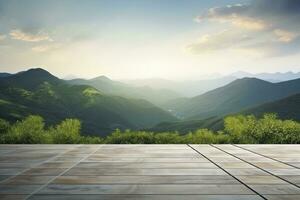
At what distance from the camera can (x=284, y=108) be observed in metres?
91.2

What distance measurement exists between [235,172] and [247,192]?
98 centimetres

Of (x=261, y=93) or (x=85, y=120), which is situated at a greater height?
(x=261, y=93)

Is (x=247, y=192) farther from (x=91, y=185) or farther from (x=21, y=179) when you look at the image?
(x=21, y=179)

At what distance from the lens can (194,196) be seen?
3.05 meters

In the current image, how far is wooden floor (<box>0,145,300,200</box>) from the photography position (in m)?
3.16

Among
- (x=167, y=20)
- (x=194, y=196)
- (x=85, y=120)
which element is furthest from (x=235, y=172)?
(x=85, y=120)

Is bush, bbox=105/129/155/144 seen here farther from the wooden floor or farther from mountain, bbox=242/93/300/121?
mountain, bbox=242/93/300/121

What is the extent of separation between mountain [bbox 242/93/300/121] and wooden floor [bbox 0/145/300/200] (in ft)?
282

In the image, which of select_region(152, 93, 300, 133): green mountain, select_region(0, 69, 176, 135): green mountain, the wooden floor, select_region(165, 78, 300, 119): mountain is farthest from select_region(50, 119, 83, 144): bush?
select_region(165, 78, 300, 119): mountain

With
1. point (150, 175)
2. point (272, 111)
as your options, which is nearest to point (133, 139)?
point (150, 175)

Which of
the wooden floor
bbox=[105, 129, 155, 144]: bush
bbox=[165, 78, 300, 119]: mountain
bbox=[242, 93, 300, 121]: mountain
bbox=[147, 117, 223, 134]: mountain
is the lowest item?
bbox=[147, 117, 223, 134]: mountain

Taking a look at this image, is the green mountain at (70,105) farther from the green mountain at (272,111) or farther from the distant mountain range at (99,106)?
the green mountain at (272,111)

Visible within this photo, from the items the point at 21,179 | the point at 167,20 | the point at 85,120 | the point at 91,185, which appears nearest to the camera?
the point at 91,185

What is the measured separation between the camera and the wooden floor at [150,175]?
10.4 ft
